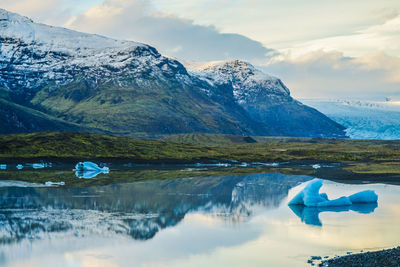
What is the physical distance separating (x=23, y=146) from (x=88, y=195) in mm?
78423

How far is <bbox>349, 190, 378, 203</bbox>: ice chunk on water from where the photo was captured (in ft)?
193

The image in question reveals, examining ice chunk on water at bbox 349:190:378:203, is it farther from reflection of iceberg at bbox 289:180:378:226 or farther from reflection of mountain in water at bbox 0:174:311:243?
reflection of mountain in water at bbox 0:174:311:243

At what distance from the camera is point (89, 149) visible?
140500 mm

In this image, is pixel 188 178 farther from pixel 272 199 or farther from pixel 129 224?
pixel 129 224

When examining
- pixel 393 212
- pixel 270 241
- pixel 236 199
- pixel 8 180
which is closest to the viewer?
pixel 270 241

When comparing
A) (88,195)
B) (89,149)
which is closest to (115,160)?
(89,149)

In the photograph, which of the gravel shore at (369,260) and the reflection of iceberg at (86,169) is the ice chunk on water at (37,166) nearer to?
the reflection of iceberg at (86,169)

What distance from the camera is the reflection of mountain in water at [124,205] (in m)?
44.7

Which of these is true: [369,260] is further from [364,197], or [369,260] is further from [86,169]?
[86,169]

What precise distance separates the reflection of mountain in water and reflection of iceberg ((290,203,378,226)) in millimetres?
3960

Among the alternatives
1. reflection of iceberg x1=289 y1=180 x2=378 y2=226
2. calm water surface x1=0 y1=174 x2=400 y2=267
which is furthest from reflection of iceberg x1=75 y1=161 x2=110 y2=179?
reflection of iceberg x1=289 y1=180 x2=378 y2=226

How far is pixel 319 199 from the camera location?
57469mm

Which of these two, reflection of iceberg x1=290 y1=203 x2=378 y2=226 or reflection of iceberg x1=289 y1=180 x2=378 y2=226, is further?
reflection of iceberg x1=289 y1=180 x2=378 y2=226

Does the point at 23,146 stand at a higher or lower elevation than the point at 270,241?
higher
